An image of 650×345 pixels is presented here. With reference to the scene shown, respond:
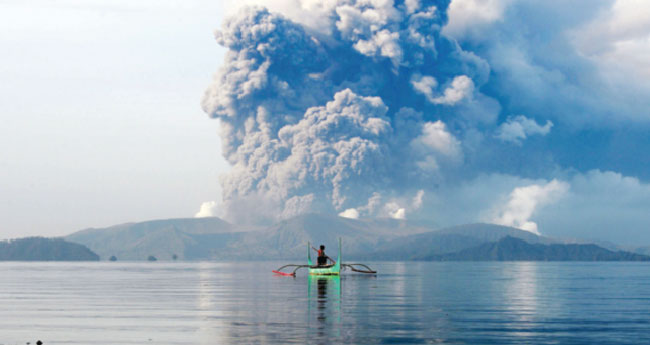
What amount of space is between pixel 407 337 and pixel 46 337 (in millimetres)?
16639

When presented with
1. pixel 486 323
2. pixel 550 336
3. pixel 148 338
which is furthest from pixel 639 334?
pixel 148 338

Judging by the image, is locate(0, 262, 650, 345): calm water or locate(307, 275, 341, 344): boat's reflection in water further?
locate(307, 275, 341, 344): boat's reflection in water

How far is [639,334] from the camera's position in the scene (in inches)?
1649

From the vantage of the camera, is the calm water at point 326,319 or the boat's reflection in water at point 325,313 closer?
the calm water at point 326,319

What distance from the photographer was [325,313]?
5247cm

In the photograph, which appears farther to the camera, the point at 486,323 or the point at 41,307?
the point at 41,307

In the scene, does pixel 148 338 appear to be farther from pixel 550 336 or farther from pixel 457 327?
pixel 550 336

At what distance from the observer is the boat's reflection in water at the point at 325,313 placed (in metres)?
40.6

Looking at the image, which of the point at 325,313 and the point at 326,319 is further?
the point at 325,313

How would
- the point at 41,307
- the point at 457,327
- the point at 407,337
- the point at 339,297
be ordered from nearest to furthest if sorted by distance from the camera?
the point at 407,337
the point at 457,327
the point at 41,307
the point at 339,297

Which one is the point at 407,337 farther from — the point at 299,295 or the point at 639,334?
the point at 299,295

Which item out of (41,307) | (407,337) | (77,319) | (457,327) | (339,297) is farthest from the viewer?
(339,297)

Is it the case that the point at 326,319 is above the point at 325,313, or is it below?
below

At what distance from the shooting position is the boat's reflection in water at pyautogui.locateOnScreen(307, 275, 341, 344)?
133 feet
